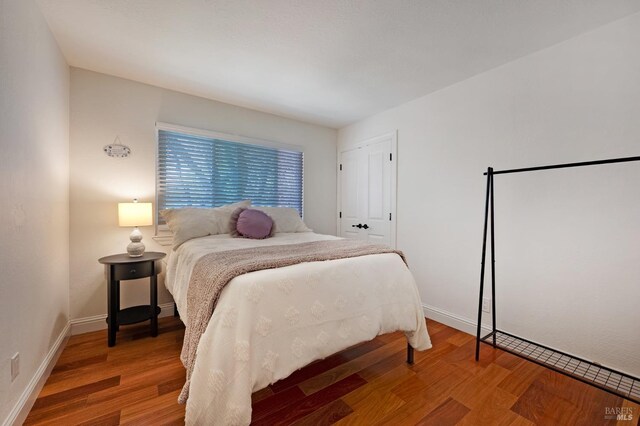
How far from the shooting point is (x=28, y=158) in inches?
62.3

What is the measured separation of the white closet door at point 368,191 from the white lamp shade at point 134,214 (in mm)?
2542

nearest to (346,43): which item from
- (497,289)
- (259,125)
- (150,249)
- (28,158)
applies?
(259,125)

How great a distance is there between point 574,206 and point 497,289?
0.88 meters

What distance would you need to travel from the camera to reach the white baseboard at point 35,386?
1363 mm

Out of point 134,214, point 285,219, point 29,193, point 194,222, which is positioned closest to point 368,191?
point 285,219

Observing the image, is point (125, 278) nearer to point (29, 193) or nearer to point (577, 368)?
point (29, 193)

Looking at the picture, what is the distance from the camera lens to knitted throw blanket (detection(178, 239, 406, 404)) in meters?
1.35

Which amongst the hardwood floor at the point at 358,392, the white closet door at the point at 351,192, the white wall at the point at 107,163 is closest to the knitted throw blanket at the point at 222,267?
the hardwood floor at the point at 358,392

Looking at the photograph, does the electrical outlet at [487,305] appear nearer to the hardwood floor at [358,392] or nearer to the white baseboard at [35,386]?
the hardwood floor at [358,392]

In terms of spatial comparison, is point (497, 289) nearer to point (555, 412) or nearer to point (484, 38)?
point (555, 412)

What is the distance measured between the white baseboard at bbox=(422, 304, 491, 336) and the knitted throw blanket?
46.3 inches

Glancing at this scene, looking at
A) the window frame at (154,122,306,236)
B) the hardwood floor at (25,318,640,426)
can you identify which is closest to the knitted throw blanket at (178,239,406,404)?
the hardwood floor at (25,318,640,426)

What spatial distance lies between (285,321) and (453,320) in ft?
6.74

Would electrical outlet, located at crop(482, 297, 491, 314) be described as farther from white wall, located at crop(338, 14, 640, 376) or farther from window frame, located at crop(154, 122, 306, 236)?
window frame, located at crop(154, 122, 306, 236)
